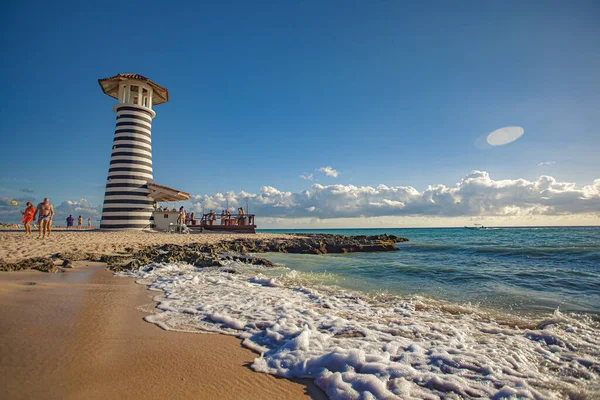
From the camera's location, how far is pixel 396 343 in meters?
3.36

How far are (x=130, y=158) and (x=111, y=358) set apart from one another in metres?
23.0

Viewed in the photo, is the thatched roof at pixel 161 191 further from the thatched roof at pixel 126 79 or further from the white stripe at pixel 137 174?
the thatched roof at pixel 126 79

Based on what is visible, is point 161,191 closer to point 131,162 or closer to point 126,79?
point 131,162

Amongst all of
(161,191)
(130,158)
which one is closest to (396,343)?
(161,191)

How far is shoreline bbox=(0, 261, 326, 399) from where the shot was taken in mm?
2240

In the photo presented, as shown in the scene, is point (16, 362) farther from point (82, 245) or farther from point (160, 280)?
point (82, 245)

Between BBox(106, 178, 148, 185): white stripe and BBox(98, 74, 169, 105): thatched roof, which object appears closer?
BBox(106, 178, 148, 185): white stripe

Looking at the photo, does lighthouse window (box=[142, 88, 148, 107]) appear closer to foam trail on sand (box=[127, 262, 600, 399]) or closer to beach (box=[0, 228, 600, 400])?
beach (box=[0, 228, 600, 400])

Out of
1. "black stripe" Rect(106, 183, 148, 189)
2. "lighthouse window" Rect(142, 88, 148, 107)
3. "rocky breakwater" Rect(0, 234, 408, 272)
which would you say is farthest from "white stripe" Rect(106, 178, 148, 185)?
"rocky breakwater" Rect(0, 234, 408, 272)

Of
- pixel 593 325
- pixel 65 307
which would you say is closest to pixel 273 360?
pixel 65 307

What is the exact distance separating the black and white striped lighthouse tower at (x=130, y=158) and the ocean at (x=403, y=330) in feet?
54.7

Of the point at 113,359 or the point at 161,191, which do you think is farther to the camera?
the point at 161,191

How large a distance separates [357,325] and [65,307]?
4066 mm

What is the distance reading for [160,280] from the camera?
22.4ft
